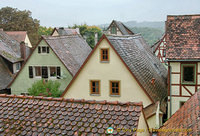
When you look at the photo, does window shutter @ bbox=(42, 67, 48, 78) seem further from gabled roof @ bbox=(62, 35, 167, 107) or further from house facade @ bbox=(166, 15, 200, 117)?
house facade @ bbox=(166, 15, 200, 117)

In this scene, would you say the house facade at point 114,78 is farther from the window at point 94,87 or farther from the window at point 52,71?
the window at point 52,71

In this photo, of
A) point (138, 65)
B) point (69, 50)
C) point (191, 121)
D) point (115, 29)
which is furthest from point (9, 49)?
point (191, 121)

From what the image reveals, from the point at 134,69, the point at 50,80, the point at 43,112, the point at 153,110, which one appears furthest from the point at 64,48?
the point at 43,112

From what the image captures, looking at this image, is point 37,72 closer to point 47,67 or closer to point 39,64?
point 39,64

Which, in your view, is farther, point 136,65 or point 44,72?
point 44,72

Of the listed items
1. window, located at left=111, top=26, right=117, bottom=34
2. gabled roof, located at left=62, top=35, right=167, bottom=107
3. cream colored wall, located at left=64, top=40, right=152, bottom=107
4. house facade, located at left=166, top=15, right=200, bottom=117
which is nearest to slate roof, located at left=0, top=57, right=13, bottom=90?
cream colored wall, located at left=64, top=40, right=152, bottom=107

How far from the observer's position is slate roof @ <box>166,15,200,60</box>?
61.5ft

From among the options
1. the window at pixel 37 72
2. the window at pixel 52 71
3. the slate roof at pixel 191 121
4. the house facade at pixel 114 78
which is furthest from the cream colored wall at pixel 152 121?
the window at pixel 37 72

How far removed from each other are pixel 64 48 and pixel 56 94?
6.95m

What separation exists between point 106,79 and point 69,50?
39.9 feet

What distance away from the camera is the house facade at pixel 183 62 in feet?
61.3

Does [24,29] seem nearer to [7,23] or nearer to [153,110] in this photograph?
[7,23]

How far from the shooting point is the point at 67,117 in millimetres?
8312

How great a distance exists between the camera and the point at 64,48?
98.3 ft
